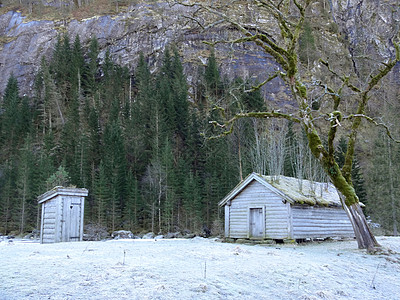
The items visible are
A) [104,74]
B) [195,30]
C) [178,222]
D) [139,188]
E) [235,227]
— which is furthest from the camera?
[195,30]

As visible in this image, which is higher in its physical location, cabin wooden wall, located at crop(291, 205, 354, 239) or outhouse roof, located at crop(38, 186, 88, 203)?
outhouse roof, located at crop(38, 186, 88, 203)

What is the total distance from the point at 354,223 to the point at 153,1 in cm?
5937

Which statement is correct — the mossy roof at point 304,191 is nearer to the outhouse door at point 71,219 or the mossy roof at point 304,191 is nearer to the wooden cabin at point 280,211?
the wooden cabin at point 280,211

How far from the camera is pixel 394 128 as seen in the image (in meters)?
35.1

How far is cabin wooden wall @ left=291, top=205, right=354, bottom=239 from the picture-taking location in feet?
58.7

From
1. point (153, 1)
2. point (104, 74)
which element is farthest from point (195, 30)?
point (104, 74)

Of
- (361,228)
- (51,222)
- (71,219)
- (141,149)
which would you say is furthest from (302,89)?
(141,149)

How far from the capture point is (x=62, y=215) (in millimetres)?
16344

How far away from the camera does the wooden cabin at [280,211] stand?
17672 millimetres

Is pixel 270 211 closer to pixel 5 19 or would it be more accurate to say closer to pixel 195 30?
pixel 195 30

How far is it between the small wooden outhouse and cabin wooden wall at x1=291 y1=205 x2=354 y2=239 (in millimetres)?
10287

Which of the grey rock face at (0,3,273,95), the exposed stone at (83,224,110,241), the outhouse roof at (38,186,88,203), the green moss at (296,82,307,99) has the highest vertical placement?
the grey rock face at (0,3,273,95)

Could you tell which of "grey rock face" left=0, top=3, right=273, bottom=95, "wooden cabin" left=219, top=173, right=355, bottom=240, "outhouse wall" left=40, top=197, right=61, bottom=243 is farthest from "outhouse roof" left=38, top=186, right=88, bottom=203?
"grey rock face" left=0, top=3, right=273, bottom=95

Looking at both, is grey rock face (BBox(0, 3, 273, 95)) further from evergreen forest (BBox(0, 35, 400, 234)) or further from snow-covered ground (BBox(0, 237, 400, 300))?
snow-covered ground (BBox(0, 237, 400, 300))
